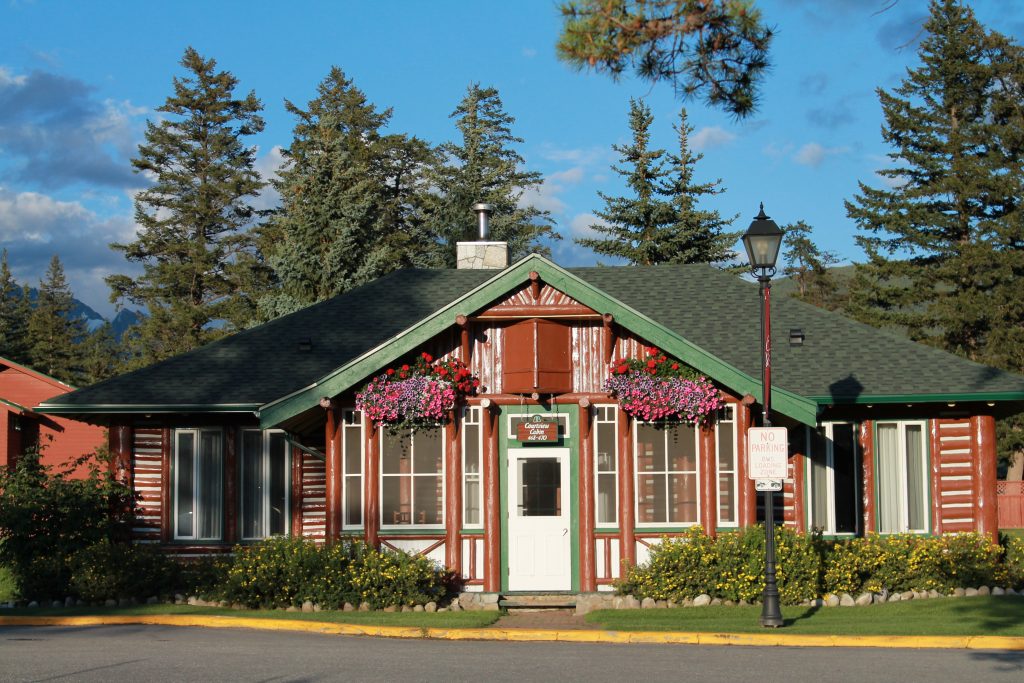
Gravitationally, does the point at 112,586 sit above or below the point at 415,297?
below

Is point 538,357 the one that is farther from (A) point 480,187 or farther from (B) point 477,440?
(A) point 480,187

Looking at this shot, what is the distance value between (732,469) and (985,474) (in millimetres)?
4197

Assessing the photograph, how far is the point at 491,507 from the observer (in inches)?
691

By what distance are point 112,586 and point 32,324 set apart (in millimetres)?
59607

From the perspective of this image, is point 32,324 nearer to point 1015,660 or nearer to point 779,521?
point 779,521

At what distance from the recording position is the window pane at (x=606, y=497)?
58.1 ft

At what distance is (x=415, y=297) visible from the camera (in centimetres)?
2270

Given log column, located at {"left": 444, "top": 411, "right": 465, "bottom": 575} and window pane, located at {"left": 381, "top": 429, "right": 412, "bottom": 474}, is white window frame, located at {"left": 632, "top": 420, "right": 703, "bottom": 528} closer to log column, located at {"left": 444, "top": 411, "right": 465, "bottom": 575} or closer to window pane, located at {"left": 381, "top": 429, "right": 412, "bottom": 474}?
log column, located at {"left": 444, "top": 411, "right": 465, "bottom": 575}

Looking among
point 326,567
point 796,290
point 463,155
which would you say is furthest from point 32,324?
point 326,567

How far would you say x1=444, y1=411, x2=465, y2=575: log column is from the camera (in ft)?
57.6

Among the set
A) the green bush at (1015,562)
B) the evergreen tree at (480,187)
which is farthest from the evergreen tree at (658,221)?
the green bush at (1015,562)

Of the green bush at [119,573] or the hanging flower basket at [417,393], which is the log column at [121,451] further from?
the hanging flower basket at [417,393]

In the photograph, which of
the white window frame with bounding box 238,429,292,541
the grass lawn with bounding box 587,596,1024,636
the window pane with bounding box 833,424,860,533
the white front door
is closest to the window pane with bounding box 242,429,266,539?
the white window frame with bounding box 238,429,292,541

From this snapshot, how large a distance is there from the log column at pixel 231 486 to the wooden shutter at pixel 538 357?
4899mm
